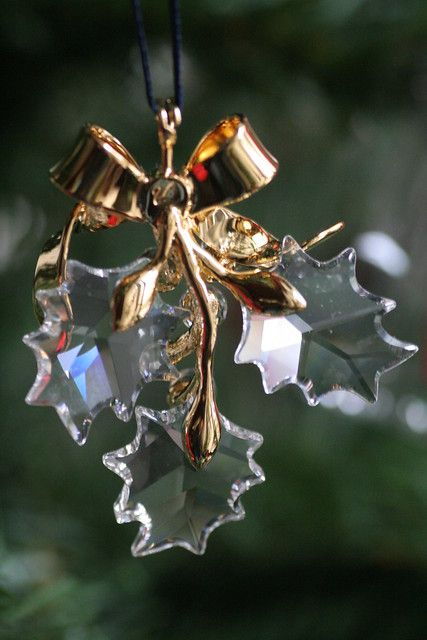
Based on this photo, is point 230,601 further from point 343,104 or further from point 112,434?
point 343,104

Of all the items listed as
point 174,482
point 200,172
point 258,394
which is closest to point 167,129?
point 200,172

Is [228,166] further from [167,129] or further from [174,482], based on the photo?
[174,482]

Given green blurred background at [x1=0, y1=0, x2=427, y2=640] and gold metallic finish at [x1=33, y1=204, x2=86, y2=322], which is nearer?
gold metallic finish at [x1=33, y1=204, x2=86, y2=322]

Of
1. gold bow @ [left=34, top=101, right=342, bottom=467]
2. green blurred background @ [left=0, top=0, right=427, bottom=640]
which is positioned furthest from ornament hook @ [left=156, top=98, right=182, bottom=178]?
green blurred background @ [left=0, top=0, right=427, bottom=640]

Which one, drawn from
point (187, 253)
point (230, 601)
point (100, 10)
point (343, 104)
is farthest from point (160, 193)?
point (230, 601)

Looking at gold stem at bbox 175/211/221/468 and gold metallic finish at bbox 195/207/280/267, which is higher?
gold metallic finish at bbox 195/207/280/267

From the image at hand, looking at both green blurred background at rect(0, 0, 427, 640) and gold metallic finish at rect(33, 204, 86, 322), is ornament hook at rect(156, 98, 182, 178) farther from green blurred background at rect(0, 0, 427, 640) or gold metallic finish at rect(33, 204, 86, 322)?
green blurred background at rect(0, 0, 427, 640)

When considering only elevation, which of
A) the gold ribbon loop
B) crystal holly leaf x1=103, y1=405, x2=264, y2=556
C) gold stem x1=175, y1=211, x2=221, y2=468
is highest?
the gold ribbon loop
